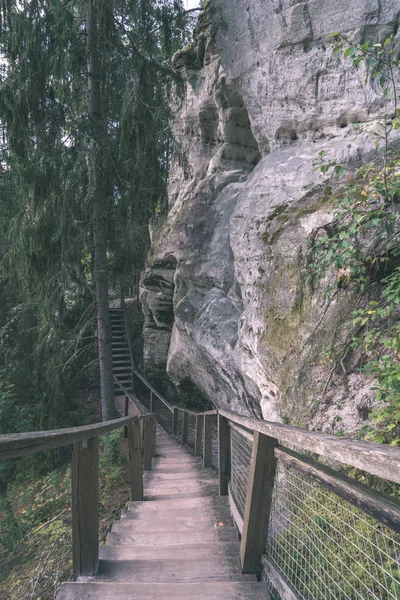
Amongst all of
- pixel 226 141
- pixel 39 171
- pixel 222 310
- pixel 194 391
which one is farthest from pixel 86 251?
pixel 194 391

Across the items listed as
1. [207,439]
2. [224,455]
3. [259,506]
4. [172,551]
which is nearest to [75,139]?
[207,439]

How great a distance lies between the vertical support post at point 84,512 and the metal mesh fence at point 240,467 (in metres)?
1.10

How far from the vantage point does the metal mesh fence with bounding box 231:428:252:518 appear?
2822mm

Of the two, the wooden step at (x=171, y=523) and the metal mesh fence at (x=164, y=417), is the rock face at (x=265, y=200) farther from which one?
the metal mesh fence at (x=164, y=417)

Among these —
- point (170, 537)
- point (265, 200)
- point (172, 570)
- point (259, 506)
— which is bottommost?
point (170, 537)

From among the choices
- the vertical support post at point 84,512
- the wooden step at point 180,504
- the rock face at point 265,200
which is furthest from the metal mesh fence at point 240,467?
the vertical support post at point 84,512

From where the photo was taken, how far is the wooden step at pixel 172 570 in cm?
207

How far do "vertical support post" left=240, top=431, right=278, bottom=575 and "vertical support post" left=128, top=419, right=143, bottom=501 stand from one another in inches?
73.2

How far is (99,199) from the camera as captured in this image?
7.78 metres

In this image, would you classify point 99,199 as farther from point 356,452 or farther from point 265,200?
point 356,452

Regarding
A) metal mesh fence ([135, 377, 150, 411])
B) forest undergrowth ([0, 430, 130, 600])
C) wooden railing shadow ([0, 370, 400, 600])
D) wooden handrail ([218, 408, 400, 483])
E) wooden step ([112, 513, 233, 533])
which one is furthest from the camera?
metal mesh fence ([135, 377, 150, 411])

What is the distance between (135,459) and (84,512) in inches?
64.2

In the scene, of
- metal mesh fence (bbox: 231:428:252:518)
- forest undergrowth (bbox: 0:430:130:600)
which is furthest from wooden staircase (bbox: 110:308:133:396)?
metal mesh fence (bbox: 231:428:252:518)

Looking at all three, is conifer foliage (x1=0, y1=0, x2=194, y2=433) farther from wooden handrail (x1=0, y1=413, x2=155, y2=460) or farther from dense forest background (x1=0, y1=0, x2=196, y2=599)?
wooden handrail (x1=0, y1=413, x2=155, y2=460)
